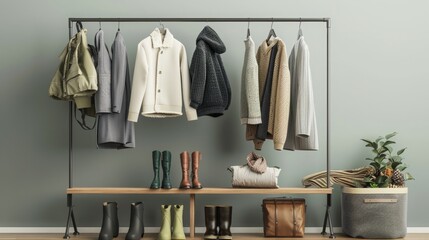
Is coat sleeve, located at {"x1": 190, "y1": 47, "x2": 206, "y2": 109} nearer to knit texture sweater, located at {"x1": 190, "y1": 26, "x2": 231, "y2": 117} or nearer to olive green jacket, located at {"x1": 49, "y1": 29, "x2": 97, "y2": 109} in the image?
knit texture sweater, located at {"x1": 190, "y1": 26, "x2": 231, "y2": 117}

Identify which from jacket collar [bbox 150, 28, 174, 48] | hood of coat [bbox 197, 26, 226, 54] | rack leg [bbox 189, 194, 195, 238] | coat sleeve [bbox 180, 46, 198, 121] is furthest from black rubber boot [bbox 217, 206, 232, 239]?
jacket collar [bbox 150, 28, 174, 48]

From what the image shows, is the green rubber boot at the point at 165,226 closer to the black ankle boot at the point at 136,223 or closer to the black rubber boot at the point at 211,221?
the black ankle boot at the point at 136,223

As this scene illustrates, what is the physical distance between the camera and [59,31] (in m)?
4.38

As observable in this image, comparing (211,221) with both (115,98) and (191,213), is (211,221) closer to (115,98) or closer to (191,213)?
(191,213)

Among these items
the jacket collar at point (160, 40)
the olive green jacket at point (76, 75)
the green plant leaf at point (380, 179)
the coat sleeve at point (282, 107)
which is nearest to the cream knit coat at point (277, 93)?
the coat sleeve at point (282, 107)

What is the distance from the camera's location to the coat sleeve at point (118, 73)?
3.92 metres

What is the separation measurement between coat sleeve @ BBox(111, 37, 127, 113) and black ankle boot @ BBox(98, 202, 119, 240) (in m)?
0.66

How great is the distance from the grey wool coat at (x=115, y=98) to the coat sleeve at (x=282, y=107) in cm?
101

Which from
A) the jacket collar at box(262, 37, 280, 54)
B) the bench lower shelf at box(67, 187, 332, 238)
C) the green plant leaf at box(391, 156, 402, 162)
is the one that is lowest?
the bench lower shelf at box(67, 187, 332, 238)

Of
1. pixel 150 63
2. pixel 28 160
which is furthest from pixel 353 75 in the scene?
pixel 28 160

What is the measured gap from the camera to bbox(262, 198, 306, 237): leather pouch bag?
3951 millimetres

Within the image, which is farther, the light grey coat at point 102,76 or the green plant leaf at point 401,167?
the green plant leaf at point 401,167

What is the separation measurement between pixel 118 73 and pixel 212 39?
0.70 meters

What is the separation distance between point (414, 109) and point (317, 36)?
0.93 m
